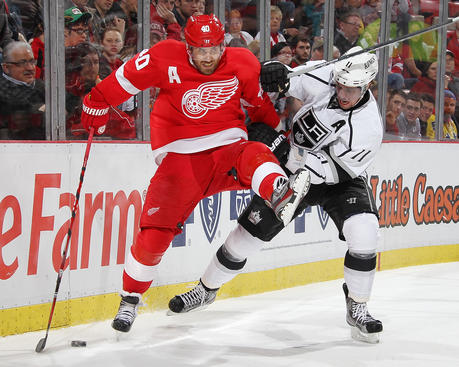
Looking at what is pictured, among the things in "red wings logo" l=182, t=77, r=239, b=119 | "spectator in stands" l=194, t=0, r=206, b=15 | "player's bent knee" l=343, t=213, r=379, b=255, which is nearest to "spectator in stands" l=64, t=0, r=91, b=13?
"spectator in stands" l=194, t=0, r=206, b=15

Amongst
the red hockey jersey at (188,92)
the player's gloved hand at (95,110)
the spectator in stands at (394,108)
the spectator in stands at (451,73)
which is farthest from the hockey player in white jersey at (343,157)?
the spectator in stands at (451,73)

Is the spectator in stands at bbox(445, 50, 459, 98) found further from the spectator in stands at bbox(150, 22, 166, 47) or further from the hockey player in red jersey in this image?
the hockey player in red jersey

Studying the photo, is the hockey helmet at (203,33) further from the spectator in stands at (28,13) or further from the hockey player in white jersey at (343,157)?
the spectator in stands at (28,13)

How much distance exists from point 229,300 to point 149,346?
4.36 ft

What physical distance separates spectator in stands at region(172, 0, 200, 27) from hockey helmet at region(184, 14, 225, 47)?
1.39 meters

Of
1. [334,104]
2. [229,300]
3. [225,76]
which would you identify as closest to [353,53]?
[334,104]

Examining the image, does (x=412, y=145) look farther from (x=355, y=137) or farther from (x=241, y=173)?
(x=241, y=173)

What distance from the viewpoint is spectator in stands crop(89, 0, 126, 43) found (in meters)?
4.31

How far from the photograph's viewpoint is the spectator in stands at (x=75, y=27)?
4.12m

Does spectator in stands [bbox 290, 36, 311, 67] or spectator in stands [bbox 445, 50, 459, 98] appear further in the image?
spectator in stands [bbox 445, 50, 459, 98]

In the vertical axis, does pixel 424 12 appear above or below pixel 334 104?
above

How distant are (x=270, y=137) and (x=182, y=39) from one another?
1.31m

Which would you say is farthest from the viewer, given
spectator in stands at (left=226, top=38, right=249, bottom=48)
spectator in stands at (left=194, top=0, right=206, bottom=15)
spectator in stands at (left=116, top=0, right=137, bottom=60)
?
spectator in stands at (left=226, top=38, right=249, bottom=48)

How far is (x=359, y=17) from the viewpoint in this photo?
20.2 feet
